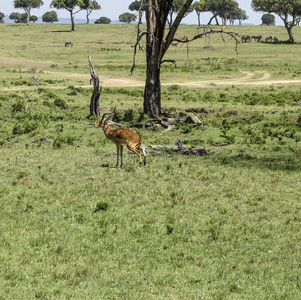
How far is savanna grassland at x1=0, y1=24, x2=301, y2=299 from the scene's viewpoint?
28.0 feet

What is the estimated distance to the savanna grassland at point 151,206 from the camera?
8.52 metres

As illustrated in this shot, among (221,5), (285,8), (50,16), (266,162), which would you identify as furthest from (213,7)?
(266,162)

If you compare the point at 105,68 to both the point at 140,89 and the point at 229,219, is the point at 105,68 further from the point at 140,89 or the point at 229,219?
the point at 229,219

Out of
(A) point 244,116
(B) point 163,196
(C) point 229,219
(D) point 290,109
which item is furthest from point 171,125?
(C) point 229,219

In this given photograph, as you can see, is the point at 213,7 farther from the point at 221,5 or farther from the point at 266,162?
the point at 266,162

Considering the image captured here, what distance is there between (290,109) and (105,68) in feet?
84.8

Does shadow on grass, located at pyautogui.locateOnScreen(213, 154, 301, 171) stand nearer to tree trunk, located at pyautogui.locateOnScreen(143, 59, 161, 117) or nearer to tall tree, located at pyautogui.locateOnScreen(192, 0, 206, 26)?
tree trunk, located at pyautogui.locateOnScreen(143, 59, 161, 117)

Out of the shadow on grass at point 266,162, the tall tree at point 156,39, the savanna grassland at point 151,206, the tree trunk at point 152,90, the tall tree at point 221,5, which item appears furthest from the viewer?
the tall tree at point 221,5

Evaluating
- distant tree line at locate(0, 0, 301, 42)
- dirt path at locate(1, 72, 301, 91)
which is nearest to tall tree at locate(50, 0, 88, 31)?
distant tree line at locate(0, 0, 301, 42)

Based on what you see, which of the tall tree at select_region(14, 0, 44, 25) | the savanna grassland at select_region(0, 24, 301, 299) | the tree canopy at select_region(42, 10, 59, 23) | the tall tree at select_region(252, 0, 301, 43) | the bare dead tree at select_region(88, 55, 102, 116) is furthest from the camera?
the tree canopy at select_region(42, 10, 59, 23)

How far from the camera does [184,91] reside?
119 ft

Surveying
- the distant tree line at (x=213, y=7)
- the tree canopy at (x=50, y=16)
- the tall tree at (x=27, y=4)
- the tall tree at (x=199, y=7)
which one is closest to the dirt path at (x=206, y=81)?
the distant tree line at (x=213, y=7)

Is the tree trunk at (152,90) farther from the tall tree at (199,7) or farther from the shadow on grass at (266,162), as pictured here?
the tall tree at (199,7)

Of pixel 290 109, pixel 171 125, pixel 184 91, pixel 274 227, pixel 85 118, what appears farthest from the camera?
pixel 184 91
